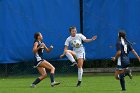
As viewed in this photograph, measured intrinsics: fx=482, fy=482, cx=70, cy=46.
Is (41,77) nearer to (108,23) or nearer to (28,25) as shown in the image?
(28,25)

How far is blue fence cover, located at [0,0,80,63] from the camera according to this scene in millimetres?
19219

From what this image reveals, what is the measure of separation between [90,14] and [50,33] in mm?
1781

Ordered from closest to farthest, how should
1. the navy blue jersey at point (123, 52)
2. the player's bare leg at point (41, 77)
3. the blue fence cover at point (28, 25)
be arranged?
1. the navy blue jersey at point (123, 52)
2. the player's bare leg at point (41, 77)
3. the blue fence cover at point (28, 25)

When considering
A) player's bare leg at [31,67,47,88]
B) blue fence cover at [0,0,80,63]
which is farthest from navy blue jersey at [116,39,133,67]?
blue fence cover at [0,0,80,63]

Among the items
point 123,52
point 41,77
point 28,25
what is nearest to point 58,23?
point 28,25

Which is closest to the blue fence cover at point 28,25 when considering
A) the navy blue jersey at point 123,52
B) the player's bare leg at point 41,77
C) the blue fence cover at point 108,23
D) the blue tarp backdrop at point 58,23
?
the blue tarp backdrop at point 58,23

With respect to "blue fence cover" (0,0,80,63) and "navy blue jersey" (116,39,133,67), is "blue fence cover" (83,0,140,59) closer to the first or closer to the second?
"blue fence cover" (0,0,80,63)

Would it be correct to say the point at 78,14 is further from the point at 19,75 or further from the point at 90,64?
the point at 19,75

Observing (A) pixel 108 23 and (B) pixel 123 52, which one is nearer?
(B) pixel 123 52

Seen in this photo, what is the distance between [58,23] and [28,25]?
1203mm

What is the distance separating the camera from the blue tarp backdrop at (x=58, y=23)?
63.1ft

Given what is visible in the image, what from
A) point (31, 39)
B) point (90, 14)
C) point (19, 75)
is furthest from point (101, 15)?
point (19, 75)

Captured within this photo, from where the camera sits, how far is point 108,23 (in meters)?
19.3

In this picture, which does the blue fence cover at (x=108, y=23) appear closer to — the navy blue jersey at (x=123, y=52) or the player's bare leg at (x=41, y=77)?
the player's bare leg at (x=41, y=77)
